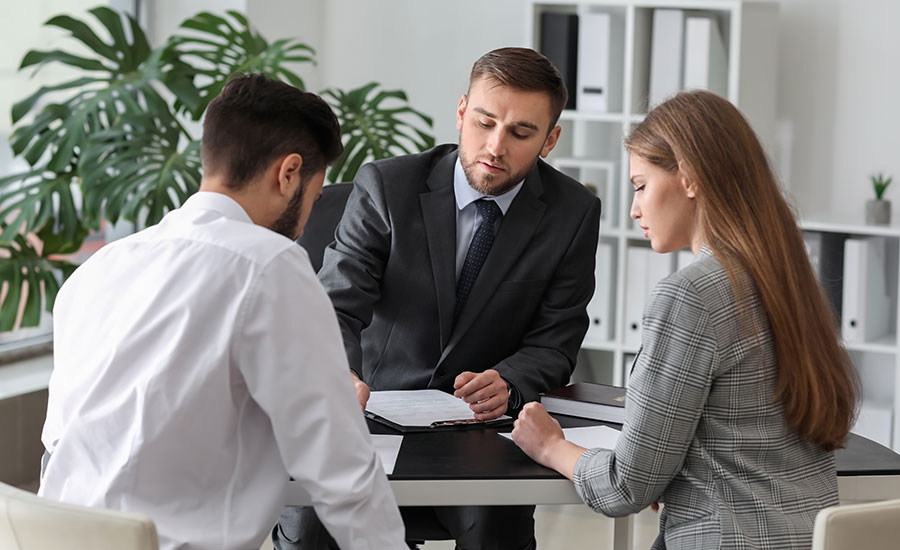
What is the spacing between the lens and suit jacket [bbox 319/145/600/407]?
2221 millimetres

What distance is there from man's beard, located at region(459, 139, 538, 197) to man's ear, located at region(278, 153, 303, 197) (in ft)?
2.45

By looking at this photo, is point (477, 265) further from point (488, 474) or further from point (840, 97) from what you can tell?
point (840, 97)

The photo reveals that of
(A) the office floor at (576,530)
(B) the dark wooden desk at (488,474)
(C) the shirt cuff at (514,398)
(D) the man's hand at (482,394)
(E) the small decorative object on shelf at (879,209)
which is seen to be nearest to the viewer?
(B) the dark wooden desk at (488,474)

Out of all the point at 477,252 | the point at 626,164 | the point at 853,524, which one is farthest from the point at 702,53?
the point at 853,524

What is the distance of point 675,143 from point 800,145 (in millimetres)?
2597

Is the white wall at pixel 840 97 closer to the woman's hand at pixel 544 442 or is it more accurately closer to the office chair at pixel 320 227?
the office chair at pixel 320 227

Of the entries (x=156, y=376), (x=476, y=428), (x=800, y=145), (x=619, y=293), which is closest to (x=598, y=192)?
(x=619, y=293)

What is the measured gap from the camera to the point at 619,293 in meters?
3.83

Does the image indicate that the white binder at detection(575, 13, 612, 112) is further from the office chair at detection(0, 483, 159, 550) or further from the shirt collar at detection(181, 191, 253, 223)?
the office chair at detection(0, 483, 159, 550)

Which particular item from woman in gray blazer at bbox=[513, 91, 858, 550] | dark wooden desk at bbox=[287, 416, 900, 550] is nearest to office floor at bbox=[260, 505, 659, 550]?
dark wooden desk at bbox=[287, 416, 900, 550]

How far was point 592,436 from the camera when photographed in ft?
5.89

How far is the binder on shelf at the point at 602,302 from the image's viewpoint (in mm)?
3844

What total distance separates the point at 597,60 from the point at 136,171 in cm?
164

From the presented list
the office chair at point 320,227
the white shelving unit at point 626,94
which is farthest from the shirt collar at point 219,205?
the white shelving unit at point 626,94
